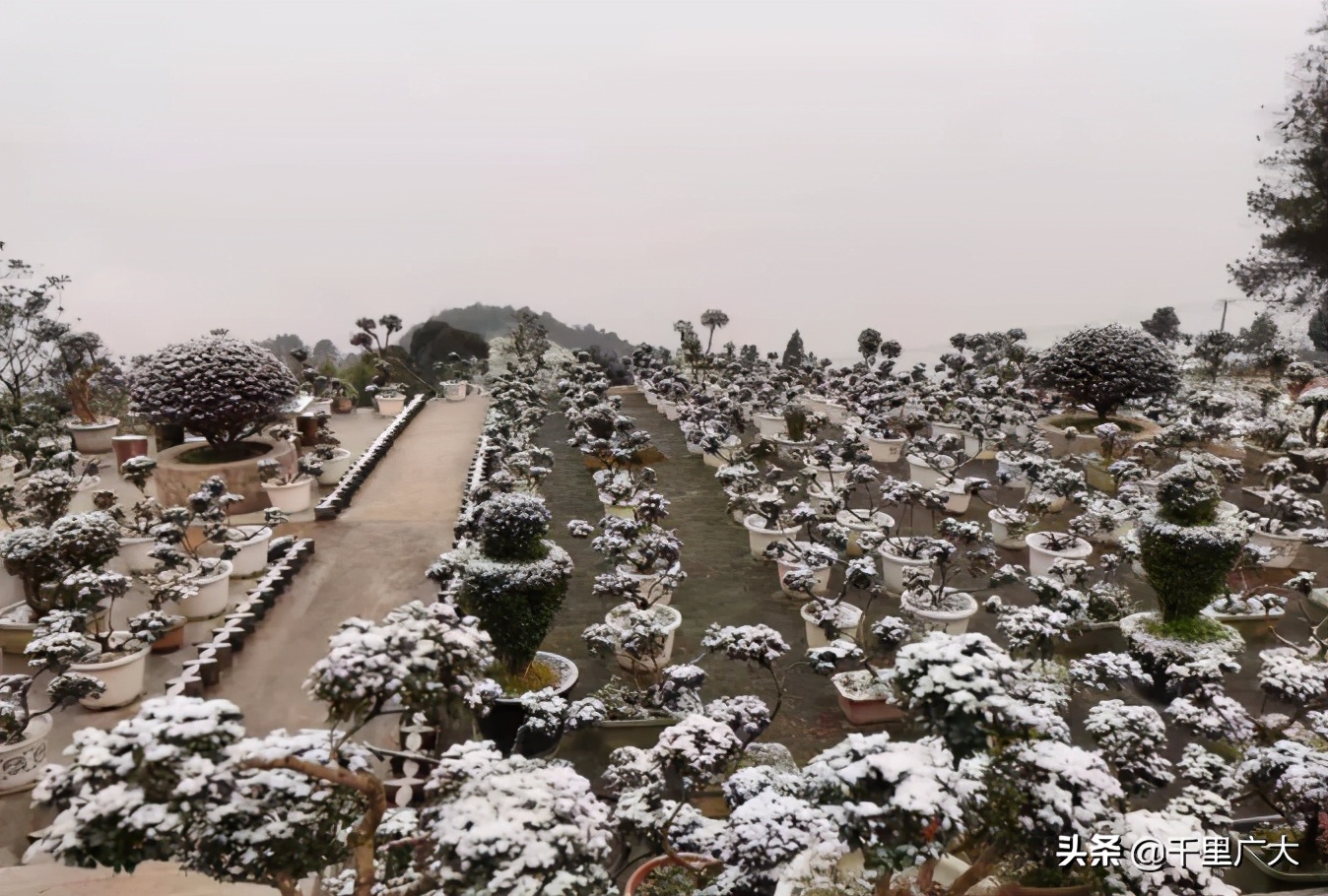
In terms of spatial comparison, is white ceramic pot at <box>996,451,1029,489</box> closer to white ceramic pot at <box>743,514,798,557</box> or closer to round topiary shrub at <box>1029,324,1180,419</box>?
round topiary shrub at <box>1029,324,1180,419</box>

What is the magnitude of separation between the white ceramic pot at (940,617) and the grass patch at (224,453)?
9425 mm

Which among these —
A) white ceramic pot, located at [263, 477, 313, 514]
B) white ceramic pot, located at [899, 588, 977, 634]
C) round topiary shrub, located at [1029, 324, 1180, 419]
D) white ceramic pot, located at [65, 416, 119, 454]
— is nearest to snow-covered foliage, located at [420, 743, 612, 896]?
white ceramic pot, located at [899, 588, 977, 634]

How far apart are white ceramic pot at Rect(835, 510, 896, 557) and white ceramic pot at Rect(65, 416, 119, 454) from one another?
13.6 m

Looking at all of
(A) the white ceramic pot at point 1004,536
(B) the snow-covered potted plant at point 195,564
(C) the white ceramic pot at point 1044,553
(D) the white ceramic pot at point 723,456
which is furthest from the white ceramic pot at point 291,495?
(C) the white ceramic pot at point 1044,553

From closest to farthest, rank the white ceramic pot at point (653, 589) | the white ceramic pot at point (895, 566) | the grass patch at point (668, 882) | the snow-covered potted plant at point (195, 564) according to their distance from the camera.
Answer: the grass patch at point (668, 882) → the snow-covered potted plant at point (195, 564) → the white ceramic pot at point (653, 589) → the white ceramic pot at point (895, 566)

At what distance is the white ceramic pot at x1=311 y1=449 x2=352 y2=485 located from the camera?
13.7 meters

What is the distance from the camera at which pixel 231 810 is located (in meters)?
3.07

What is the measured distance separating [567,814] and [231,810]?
1.26 meters

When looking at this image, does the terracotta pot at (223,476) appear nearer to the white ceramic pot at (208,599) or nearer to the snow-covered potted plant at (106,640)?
the white ceramic pot at (208,599)

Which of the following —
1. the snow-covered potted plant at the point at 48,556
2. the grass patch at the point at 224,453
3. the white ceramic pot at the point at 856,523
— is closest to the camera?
the snow-covered potted plant at the point at 48,556

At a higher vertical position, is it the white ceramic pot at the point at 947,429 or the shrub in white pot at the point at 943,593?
the white ceramic pot at the point at 947,429

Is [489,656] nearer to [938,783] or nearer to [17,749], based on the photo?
[938,783]

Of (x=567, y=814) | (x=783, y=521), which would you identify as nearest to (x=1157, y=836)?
(x=567, y=814)

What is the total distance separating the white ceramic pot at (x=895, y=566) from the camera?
891cm
